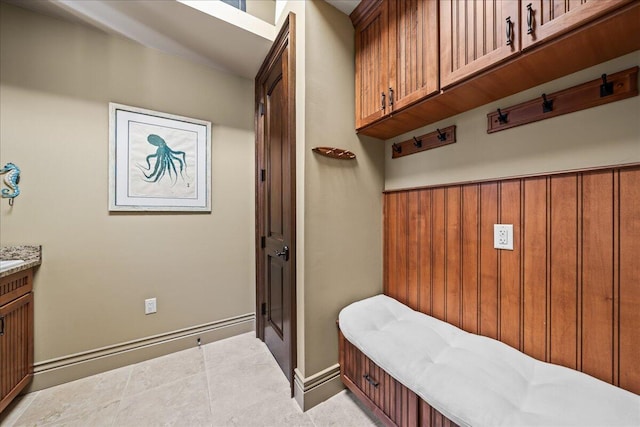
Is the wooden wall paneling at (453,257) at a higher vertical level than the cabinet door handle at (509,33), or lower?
lower

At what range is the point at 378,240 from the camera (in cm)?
181

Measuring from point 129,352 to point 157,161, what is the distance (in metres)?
1.51

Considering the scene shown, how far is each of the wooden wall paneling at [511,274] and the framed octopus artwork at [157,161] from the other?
2.17 meters

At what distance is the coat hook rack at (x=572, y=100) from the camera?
896 millimetres

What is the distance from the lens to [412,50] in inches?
50.5

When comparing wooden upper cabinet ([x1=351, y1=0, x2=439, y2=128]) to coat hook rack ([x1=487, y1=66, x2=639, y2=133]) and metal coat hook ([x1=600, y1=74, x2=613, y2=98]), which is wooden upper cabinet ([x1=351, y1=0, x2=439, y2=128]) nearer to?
coat hook rack ([x1=487, y1=66, x2=639, y2=133])

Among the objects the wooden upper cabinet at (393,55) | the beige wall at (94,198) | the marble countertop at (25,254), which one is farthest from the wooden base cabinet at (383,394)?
the marble countertop at (25,254)

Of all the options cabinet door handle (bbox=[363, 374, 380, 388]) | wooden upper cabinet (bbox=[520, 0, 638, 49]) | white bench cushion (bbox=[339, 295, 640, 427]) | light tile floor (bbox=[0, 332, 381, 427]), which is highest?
wooden upper cabinet (bbox=[520, 0, 638, 49])

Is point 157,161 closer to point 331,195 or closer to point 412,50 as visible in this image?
point 331,195

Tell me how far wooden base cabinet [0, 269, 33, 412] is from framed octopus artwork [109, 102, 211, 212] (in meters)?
0.66

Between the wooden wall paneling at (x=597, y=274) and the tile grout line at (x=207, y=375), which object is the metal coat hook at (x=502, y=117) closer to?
the wooden wall paneling at (x=597, y=274)

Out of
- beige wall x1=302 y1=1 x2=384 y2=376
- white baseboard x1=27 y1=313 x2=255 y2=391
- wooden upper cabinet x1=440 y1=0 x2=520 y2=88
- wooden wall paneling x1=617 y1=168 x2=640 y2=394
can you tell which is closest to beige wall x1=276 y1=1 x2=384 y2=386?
beige wall x1=302 y1=1 x2=384 y2=376

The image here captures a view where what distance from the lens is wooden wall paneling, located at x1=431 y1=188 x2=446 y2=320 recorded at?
4.82 ft

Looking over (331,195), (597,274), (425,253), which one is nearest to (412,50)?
(331,195)
